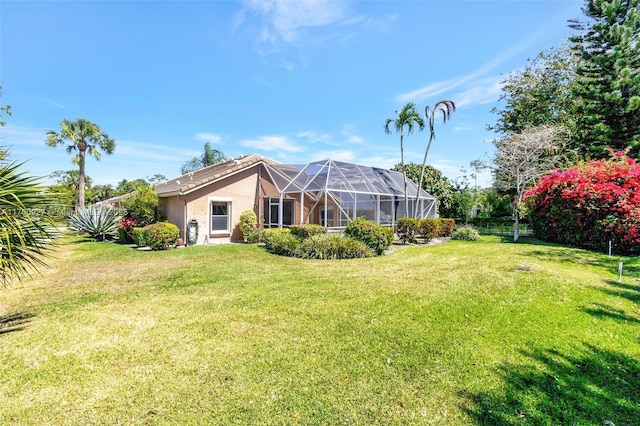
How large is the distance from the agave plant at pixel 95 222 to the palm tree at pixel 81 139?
814 centimetres

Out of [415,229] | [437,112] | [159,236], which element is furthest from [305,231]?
[437,112]

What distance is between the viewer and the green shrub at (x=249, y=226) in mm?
16297

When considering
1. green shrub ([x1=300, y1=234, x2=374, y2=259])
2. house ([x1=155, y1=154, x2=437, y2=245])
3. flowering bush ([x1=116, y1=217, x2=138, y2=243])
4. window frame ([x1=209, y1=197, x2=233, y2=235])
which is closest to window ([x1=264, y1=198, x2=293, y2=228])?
house ([x1=155, y1=154, x2=437, y2=245])

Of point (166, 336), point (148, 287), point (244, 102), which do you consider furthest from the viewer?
point (244, 102)

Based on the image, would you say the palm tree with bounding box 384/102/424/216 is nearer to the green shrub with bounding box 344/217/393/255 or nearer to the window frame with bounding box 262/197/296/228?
the green shrub with bounding box 344/217/393/255

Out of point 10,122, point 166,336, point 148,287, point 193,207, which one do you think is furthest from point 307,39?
point 10,122

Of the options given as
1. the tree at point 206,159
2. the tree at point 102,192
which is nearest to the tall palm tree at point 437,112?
the tree at point 206,159

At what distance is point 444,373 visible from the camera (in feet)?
12.3

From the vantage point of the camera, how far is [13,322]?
219 inches

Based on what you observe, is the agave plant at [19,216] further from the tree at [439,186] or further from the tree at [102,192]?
the tree at [102,192]

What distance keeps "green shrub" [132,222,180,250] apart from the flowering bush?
2367 mm

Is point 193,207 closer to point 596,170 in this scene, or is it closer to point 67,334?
point 67,334

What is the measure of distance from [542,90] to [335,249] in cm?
2697

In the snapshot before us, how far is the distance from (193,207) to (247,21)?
9337 millimetres
